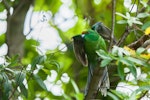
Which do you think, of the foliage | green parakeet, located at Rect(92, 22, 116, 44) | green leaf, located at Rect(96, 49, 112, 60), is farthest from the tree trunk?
green leaf, located at Rect(96, 49, 112, 60)

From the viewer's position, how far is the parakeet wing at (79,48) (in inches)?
47.0

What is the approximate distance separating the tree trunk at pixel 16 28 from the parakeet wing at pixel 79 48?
56cm

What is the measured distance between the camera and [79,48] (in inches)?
47.4

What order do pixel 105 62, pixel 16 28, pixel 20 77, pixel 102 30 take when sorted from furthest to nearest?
pixel 16 28
pixel 102 30
pixel 20 77
pixel 105 62

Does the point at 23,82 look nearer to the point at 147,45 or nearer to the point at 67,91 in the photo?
Result: the point at 147,45

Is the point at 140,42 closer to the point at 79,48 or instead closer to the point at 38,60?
the point at 79,48

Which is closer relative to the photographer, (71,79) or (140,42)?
(140,42)

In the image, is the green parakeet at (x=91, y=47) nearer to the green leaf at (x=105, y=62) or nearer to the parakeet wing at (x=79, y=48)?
the parakeet wing at (x=79, y=48)

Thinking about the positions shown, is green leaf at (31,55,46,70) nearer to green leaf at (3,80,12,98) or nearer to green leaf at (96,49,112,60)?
green leaf at (3,80,12,98)

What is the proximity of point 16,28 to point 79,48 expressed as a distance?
0.64m

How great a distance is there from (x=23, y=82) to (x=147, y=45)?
381mm

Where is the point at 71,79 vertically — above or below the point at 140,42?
below

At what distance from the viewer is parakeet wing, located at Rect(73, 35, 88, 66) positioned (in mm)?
1193

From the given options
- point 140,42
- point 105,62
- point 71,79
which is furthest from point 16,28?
point 105,62
